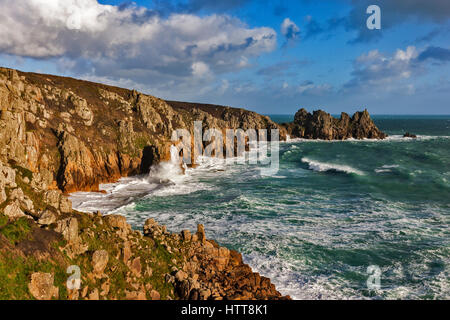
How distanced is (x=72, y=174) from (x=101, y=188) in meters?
5.14

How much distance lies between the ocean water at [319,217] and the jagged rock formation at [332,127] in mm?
70192

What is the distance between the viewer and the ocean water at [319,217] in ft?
73.9

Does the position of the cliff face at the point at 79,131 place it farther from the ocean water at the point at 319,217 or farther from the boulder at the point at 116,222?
the boulder at the point at 116,222

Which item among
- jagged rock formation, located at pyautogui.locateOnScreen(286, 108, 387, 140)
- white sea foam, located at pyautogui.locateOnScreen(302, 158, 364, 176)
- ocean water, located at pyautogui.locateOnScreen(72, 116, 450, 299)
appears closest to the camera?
ocean water, located at pyautogui.locateOnScreen(72, 116, 450, 299)

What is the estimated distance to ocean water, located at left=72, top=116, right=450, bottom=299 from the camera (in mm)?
22516

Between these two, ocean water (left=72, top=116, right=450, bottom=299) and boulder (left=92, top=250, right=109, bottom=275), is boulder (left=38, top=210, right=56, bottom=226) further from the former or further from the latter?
ocean water (left=72, top=116, right=450, bottom=299)

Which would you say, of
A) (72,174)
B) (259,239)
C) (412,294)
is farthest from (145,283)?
(72,174)

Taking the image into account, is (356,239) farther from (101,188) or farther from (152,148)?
(152,148)

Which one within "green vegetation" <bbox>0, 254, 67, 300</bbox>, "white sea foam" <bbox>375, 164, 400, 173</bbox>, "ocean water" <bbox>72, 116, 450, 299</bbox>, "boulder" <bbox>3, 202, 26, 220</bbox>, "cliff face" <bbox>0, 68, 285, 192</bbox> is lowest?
"ocean water" <bbox>72, 116, 450, 299</bbox>

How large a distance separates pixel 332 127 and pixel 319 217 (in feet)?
374

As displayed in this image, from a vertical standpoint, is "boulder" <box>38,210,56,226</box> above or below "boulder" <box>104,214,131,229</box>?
above

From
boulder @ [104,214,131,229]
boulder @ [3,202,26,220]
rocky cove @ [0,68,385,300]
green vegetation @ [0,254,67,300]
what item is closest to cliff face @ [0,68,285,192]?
rocky cove @ [0,68,385,300]

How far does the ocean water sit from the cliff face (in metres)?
3.92
